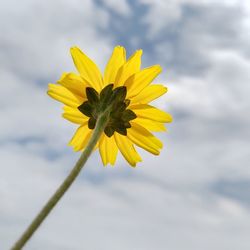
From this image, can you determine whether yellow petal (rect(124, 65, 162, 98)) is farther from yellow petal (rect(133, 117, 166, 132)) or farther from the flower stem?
the flower stem

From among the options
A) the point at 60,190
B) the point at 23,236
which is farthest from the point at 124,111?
the point at 23,236

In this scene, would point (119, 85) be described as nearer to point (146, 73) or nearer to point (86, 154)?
point (146, 73)

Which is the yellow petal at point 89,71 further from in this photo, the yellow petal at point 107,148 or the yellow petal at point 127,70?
the yellow petal at point 107,148

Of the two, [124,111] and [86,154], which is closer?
[86,154]

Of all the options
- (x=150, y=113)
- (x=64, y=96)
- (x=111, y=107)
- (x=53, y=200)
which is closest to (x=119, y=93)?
(x=111, y=107)

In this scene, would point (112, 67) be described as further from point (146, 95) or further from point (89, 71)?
point (146, 95)

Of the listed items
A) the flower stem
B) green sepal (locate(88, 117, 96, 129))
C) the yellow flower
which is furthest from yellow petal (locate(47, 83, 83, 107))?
the flower stem

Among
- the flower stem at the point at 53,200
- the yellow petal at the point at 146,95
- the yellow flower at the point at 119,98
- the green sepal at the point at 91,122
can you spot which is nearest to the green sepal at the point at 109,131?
the yellow flower at the point at 119,98
